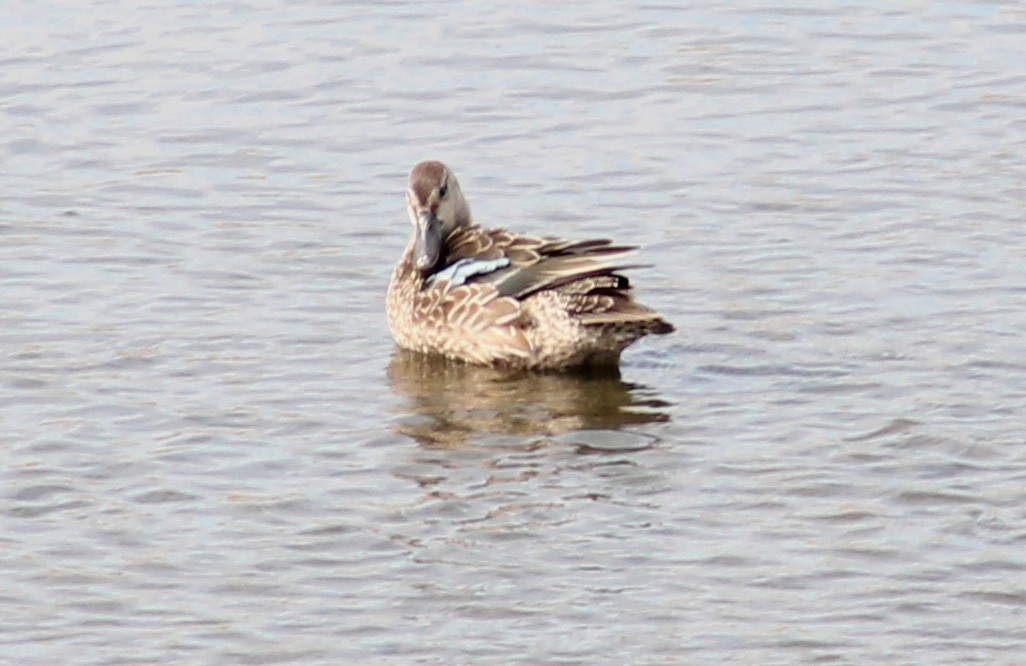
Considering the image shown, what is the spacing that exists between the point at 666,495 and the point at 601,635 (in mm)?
1405

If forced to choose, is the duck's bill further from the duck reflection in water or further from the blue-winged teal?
the duck reflection in water

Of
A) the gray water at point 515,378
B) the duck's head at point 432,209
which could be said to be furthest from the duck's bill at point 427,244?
the gray water at point 515,378

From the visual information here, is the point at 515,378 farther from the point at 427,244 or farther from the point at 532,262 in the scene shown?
the point at 427,244

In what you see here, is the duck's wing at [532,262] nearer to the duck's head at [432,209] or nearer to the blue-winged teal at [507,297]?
the blue-winged teal at [507,297]

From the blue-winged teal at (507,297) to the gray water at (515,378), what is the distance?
0.52 ft

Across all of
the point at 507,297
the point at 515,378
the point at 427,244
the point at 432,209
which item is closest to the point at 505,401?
the point at 515,378

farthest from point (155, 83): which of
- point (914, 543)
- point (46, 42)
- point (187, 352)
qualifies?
point (914, 543)

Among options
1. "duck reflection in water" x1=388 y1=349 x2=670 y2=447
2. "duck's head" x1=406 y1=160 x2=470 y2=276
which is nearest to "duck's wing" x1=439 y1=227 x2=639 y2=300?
"duck's head" x1=406 y1=160 x2=470 y2=276

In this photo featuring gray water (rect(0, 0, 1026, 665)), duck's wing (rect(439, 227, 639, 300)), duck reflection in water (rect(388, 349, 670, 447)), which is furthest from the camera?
duck's wing (rect(439, 227, 639, 300))

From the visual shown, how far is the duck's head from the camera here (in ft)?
35.2

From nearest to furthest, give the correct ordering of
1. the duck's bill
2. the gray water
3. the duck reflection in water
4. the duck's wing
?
the gray water
the duck reflection in water
the duck's wing
the duck's bill

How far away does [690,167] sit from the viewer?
12844 mm

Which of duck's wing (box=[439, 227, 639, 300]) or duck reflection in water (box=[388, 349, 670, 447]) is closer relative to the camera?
duck reflection in water (box=[388, 349, 670, 447])

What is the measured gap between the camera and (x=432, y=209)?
10.8m
